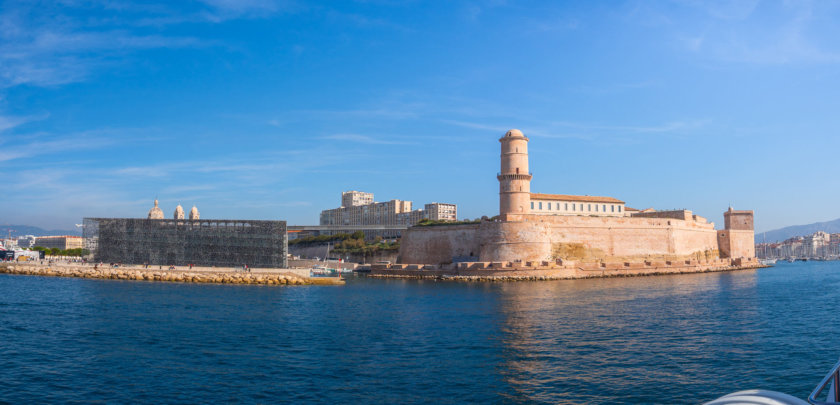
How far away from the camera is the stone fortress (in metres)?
40.8

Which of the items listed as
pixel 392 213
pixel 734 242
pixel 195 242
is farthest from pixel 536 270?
pixel 392 213

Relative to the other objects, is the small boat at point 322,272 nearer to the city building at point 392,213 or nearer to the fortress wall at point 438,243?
the fortress wall at point 438,243

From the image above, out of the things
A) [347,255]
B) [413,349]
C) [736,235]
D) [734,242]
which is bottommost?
[413,349]

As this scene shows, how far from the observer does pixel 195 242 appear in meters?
45.9

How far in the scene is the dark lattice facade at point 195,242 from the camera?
149 feet

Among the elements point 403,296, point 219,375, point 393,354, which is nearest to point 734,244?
point 403,296

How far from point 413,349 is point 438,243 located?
113ft

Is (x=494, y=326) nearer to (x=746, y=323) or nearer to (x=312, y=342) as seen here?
(x=312, y=342)

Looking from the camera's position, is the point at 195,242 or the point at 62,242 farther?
the point at 62,242

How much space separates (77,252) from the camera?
240 feet

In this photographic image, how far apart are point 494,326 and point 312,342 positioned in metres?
5.53

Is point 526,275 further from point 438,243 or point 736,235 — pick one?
point 736,235

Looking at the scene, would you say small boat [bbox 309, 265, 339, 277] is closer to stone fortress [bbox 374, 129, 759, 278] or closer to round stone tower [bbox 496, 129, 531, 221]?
stone fortress [bbox 374, 129, 759, 278]

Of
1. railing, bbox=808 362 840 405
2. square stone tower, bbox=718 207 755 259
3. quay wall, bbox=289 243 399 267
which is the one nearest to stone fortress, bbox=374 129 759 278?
square stone tower, bbox=718 207 755 259
